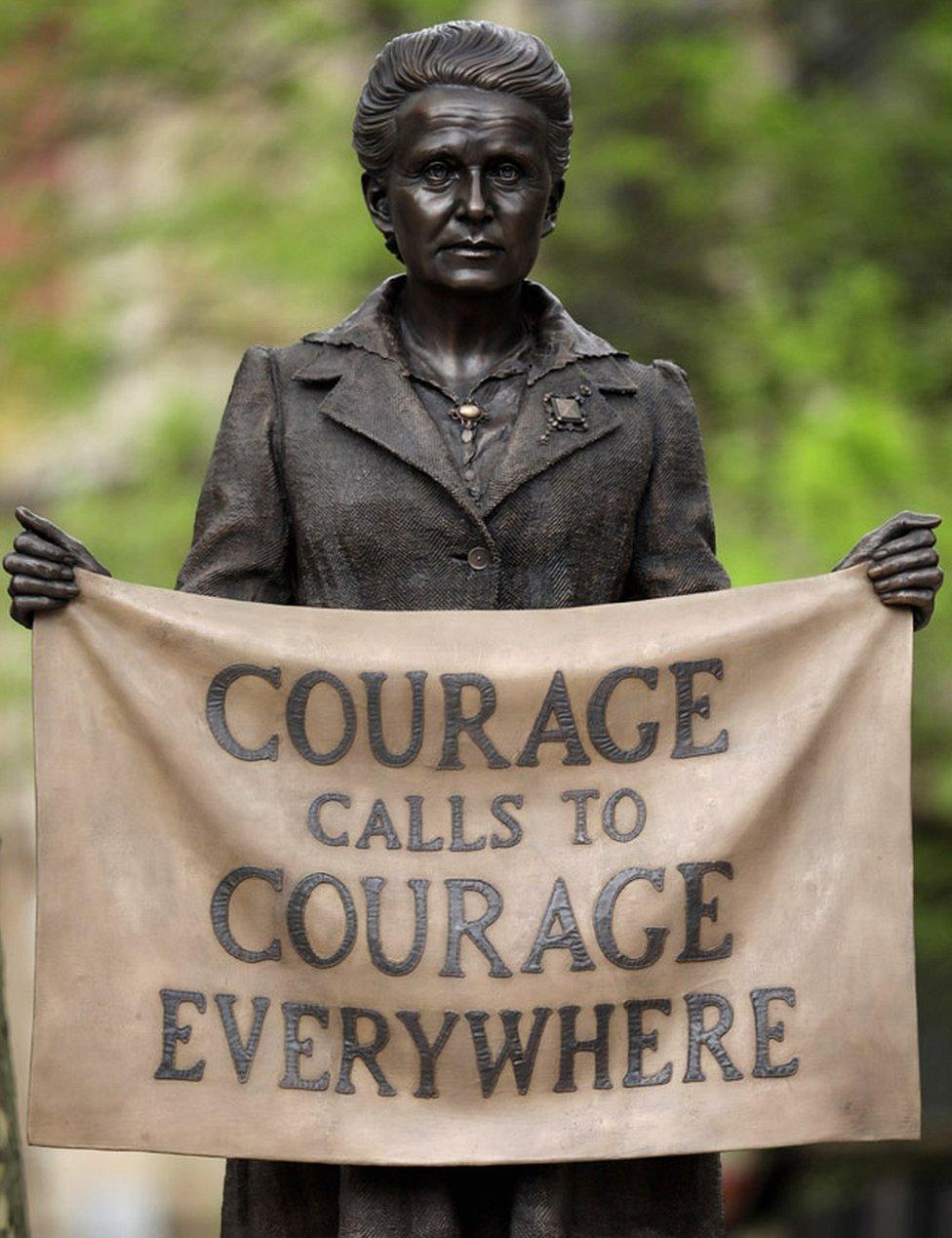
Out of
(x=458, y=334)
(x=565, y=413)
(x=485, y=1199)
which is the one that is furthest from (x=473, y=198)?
(x=485, y=1199)

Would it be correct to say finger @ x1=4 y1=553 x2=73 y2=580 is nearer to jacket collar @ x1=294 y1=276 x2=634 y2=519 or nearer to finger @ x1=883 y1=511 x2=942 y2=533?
jacket collar @ x1=294 y1=276 x2=634 y2=519

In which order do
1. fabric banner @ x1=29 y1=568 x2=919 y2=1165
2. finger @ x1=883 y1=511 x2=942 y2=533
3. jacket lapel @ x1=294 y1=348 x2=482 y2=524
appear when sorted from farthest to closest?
jacket lapel @ x1=294 y1=348 x2=482 y2=524, finger @ x1=883 y1=511 x2=942 y2=533, fabric banner @ x1=29 y1=568 x2=919 y2=1165

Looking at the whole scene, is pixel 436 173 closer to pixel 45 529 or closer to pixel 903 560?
pixel 45 529

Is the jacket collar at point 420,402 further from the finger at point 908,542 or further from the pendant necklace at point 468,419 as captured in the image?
the finger at point 908,542

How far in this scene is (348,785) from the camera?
5.52 metres

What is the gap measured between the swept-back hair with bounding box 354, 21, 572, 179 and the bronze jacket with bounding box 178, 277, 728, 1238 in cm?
32

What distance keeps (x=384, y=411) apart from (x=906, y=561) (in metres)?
0.96

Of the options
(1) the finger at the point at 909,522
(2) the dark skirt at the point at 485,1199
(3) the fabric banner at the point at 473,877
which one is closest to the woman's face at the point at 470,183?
(3) the fabric banner at the point at 473,877

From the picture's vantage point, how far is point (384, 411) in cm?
568

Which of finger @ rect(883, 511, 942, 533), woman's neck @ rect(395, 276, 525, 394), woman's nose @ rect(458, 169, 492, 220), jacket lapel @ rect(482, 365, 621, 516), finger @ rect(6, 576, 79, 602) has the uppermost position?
woman's nose @ rect(458, 169, 492, 220)

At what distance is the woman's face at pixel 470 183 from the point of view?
18.1 feet

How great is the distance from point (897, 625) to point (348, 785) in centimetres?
101

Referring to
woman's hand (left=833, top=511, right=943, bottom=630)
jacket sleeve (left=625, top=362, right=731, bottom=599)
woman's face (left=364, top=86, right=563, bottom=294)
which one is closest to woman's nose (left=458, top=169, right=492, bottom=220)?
woman's face (left=364, top=86, right=563, bottom=294)

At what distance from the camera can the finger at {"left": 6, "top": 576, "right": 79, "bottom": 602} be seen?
5.50m
